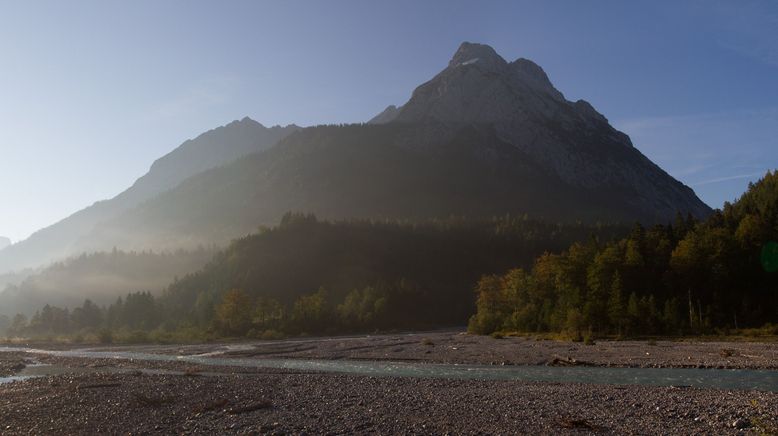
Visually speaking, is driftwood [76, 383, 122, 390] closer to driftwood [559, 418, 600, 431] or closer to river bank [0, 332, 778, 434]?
river bank [0, 332, 778, 434]

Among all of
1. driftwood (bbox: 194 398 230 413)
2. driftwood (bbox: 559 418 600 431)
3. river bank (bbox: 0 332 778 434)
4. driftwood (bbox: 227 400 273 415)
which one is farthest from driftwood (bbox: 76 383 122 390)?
driftwood (bbox: 559 418 600 431)

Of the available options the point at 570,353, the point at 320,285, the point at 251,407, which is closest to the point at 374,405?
the point at 251,407

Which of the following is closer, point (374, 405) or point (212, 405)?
point (374, 405)

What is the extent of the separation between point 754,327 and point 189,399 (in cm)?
8011

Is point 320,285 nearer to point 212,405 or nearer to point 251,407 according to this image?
point 212,405

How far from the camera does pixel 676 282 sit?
8812 cm

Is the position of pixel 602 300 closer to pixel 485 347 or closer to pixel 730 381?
pixel 485 347

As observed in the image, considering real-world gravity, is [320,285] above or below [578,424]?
above

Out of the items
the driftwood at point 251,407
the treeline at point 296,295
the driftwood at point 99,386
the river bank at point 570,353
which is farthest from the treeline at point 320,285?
the driftwood at point 251,407

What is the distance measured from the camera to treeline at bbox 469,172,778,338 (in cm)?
8381

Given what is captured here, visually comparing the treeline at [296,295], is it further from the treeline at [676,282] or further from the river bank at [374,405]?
the river bank at [374,405]

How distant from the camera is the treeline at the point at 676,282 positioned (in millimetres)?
83812

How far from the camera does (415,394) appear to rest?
37.2m

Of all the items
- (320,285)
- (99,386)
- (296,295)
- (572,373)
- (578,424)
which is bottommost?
(572,373)
